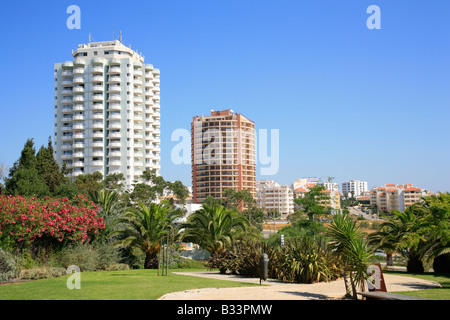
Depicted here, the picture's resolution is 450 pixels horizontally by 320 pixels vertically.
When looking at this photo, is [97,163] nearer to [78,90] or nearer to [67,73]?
[78,90]

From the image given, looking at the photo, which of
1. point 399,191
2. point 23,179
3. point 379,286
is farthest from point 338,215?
point 399,191

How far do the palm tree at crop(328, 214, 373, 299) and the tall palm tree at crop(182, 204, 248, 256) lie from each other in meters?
15.5

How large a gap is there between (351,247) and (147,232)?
54.0 feet

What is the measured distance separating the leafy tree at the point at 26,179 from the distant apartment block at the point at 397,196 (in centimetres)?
14932

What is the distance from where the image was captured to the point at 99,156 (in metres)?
97.7

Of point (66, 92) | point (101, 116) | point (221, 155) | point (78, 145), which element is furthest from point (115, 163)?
point (221, 155)

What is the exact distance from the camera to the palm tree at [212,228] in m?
28.1

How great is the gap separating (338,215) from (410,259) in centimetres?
1171

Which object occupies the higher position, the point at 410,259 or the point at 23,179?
the point at 23,179

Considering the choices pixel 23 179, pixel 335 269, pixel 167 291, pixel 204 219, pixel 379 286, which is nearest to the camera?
pixel 379 286

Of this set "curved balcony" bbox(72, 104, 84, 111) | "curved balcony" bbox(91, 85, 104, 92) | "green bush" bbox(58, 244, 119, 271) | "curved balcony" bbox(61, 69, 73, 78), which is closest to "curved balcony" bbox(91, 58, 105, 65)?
"curved balcony" bbox(91, 85, 104, 92)

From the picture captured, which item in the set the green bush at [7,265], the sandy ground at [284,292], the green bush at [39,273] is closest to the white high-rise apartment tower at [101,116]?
the green bush at [39,273]

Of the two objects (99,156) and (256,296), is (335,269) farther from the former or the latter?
(99,156)

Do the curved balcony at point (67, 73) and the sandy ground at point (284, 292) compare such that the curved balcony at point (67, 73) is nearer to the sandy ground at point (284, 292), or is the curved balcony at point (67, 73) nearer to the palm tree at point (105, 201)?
the palm tree at point (105, 201)
